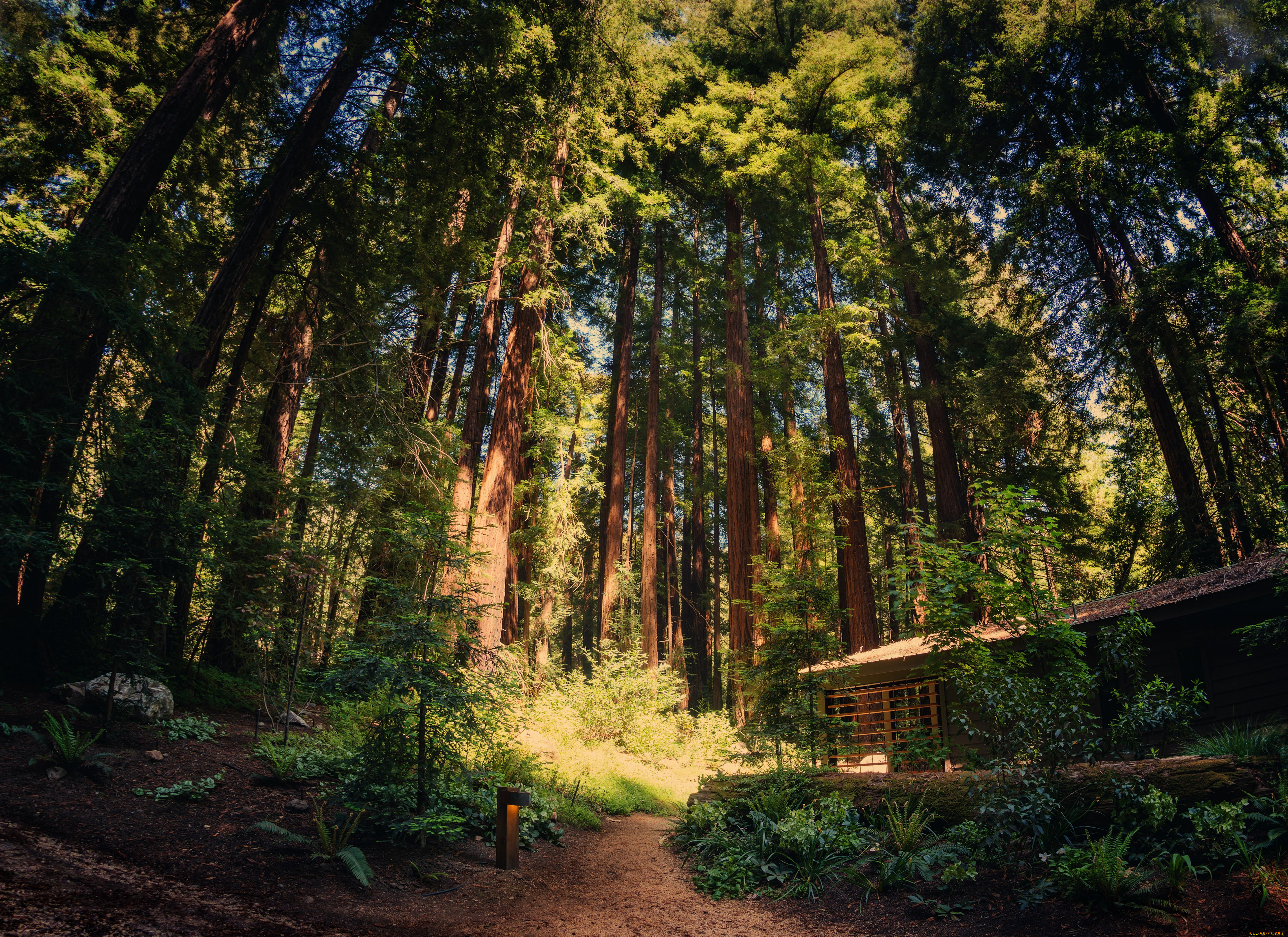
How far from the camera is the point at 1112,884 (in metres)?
3.80

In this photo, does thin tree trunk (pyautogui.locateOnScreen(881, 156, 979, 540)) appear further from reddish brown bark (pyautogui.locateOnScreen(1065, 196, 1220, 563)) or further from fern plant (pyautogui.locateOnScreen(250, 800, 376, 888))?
fern plant (pyautogui.locateOnScreen(250, 800, 376, 888))

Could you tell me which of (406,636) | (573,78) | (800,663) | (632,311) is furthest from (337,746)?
(632,311)

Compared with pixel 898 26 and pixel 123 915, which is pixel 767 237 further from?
pixel 123 915

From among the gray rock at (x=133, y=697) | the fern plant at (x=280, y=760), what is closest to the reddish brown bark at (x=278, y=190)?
the gray rock at (x=133, y=697)

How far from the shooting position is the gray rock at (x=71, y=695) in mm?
5469

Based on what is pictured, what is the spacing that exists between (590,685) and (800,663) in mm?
7781

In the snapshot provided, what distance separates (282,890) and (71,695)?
361 cm

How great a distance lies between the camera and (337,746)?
6.72 metres

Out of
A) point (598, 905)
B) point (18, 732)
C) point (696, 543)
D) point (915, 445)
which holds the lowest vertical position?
point (598, 905)

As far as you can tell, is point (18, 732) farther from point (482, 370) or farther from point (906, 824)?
point (482, 370)

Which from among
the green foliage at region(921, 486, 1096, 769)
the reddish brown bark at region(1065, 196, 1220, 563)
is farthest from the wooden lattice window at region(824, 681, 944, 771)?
the reddish brown bark at region(1065, 196, 1220, 563)

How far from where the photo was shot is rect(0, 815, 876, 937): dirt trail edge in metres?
2.88

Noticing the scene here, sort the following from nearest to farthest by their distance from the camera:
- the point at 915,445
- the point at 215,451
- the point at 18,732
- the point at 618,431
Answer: the point at 18,732 → the point at 215,451 → the point at 618,431 → the point at 915,445

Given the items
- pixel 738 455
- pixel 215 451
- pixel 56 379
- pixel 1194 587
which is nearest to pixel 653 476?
pixel 738 455
